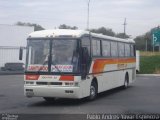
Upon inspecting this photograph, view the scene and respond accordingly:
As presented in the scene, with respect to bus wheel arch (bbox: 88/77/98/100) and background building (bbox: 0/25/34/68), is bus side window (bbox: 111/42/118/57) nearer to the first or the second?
bus wheel arch (bbox: 88/77/98/100)

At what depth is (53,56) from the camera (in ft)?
60.8

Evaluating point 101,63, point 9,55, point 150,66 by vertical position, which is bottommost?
point 150,66

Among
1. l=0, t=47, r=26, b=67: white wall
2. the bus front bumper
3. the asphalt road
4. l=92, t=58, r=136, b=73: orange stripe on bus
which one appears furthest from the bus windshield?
l=0, t=47, r=26, b=67: white wall

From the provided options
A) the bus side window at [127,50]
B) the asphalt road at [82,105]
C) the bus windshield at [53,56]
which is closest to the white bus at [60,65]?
the bus windshield at [53,56]

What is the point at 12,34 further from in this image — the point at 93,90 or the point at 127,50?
the point at 93,90

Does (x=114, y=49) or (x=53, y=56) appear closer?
(x=53, y=56)

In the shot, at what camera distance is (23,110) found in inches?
649

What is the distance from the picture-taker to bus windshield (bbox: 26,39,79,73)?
1834 centimetres

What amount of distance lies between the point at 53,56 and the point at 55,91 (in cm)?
139

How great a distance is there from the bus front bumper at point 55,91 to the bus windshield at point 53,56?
690 mm

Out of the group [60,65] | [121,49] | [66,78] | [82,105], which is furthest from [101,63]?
[121,49]

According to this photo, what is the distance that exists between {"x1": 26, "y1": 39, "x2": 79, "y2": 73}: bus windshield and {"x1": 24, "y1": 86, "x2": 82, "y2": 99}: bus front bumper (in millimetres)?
690

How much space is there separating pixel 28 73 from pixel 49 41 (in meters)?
1.50

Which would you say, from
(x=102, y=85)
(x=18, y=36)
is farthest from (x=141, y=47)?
(x=102, y=85)
